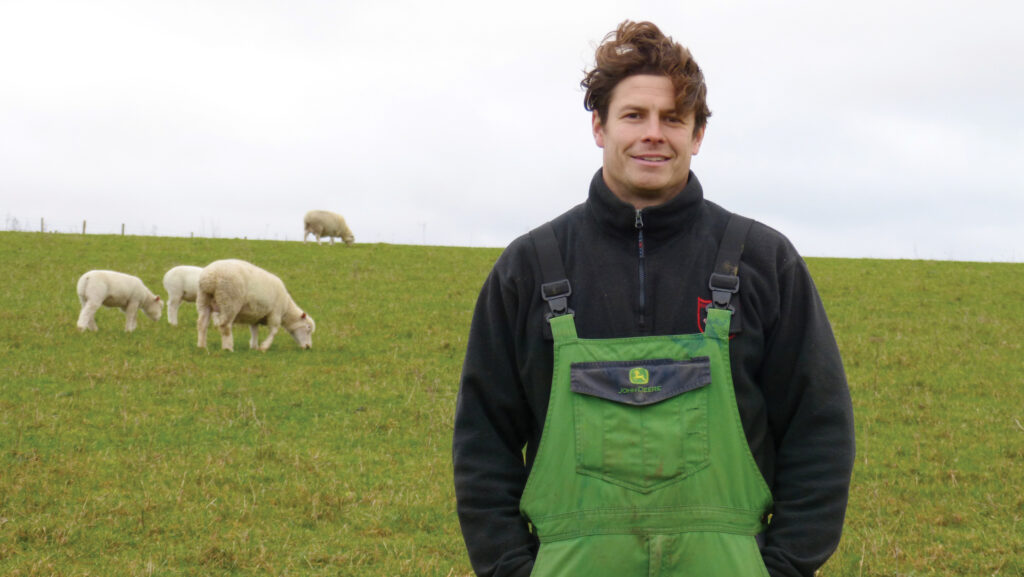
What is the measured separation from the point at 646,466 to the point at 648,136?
0.99 m

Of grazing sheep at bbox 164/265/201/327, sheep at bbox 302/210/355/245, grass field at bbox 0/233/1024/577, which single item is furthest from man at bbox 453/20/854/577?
sheep at bbox 302/210/355/245

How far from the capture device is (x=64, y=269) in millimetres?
23172

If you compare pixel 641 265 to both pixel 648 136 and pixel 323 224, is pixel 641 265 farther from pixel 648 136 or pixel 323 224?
pixel 323 224

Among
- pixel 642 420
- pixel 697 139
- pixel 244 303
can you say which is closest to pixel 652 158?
pixel 697 139

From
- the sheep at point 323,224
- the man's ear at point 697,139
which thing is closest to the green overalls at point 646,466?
the man's ear at point 697,139

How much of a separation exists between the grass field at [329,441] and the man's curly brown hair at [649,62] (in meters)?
4.52

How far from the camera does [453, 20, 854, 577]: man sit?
8.48 feet

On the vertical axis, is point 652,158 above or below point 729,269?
above


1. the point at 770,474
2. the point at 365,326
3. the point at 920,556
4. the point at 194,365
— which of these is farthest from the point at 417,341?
the point at 770,474

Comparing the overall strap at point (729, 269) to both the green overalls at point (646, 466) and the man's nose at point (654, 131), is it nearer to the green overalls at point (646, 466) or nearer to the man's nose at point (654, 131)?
the green overalls at point (646, 466)

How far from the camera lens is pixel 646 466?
101 inches

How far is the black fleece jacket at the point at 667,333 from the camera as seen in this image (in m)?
2.75

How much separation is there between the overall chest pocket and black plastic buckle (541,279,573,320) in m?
0.21

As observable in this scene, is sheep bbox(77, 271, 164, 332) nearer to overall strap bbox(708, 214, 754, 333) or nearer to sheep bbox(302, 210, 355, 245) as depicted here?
overall strap bbox(708, 214, 754, 333)
